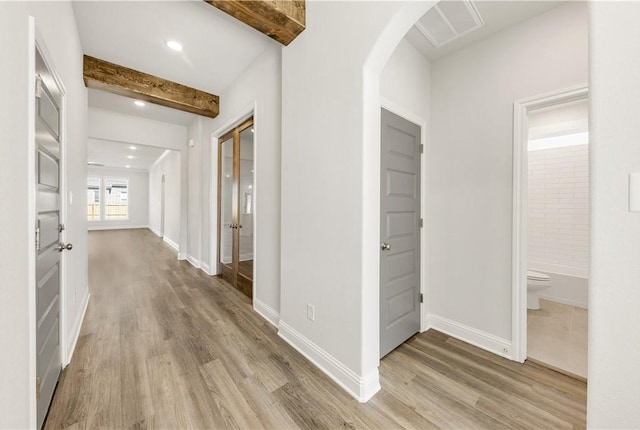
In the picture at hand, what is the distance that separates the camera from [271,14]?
6.08ft

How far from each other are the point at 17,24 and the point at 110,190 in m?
12.2

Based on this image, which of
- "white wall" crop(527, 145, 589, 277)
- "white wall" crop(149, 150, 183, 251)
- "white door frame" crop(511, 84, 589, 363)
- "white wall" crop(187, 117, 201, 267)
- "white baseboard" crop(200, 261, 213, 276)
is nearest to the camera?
"white door frame" crop(511, 84, 589, 363)

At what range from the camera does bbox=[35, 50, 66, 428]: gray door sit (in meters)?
1.28

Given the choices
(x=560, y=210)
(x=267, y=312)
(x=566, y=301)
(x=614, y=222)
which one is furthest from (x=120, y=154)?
(x=566, y=301)

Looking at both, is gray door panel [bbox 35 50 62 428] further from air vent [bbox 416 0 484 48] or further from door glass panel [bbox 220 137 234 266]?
air vent [bbox 416 0 484 48]

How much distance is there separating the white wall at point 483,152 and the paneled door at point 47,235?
293 cm

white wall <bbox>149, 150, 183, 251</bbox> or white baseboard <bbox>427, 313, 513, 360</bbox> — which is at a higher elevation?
white wall <bbox>149, 150, 183, 251</bbox>

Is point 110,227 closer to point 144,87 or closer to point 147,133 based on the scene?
point 147,133

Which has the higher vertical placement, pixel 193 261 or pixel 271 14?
pixel 271 14

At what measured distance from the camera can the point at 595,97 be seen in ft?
2.66

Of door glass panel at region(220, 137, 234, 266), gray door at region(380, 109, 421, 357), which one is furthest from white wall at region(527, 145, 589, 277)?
door glass panel at region(220, 137, 234, 266)

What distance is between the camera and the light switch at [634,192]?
2.40ft

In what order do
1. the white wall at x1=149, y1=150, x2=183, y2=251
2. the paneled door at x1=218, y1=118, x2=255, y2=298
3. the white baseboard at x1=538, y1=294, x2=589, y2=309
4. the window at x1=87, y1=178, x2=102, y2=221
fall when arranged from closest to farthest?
the white baseboard at x1=538, y1=294, x2=589, y2=309, the paneled door at x1=218, y1=118, x2=255, y2=298, the white wall at x1=149, y1=150, x2=183, y2=251, the window at x1=87, y1=178, x2=102, y2=221

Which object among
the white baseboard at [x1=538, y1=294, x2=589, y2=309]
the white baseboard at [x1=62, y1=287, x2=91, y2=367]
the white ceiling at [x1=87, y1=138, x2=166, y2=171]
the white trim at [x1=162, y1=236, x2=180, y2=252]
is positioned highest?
the white ceiling at [x1=87, y1=138, x2=166, y2=171]
